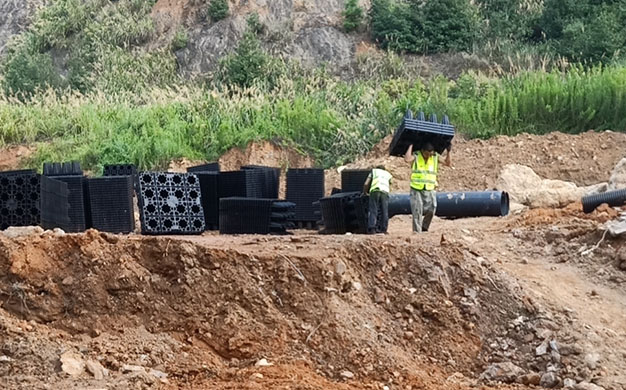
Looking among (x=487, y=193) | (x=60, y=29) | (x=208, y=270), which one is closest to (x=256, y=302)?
(x=208, y=270)

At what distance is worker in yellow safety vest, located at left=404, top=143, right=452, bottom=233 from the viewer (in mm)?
12352

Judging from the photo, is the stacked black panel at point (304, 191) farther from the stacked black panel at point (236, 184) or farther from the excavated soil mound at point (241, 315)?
the excavated soil mound at point (241, 315)

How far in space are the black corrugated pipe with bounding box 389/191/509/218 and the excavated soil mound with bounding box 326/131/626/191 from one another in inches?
98.2

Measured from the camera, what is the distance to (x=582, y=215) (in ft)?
43.9

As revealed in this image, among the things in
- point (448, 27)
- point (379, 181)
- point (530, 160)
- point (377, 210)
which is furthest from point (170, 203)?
point (448, 27)

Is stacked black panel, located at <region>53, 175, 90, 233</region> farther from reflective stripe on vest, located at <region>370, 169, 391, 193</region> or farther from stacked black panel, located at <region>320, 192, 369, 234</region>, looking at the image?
reflective stripe on vest, located at <region>370, 169, 391, 193</region>

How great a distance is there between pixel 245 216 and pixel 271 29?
20392 millimetres

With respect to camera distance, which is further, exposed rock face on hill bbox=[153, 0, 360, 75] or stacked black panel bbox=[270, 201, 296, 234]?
exposed rock face on hill bbox=[153, 0, 360, 75]

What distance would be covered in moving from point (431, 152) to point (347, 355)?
16.1 feet

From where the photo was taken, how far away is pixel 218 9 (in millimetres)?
33438

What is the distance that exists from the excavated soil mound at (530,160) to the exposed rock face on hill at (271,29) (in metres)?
11.9

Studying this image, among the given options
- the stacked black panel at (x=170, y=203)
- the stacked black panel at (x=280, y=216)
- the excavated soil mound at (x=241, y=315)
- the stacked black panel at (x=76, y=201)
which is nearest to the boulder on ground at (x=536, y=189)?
the stacked black panel at (x=280, y=216)

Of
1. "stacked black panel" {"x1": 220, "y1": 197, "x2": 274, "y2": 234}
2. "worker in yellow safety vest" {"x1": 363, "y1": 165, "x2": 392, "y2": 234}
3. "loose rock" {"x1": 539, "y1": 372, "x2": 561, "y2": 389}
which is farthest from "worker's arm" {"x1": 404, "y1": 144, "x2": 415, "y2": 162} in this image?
"loose rock" {"x1": 539, "y1": 372, "x2": 561, "y2": 389}

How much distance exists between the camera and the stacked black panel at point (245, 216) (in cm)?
1304
